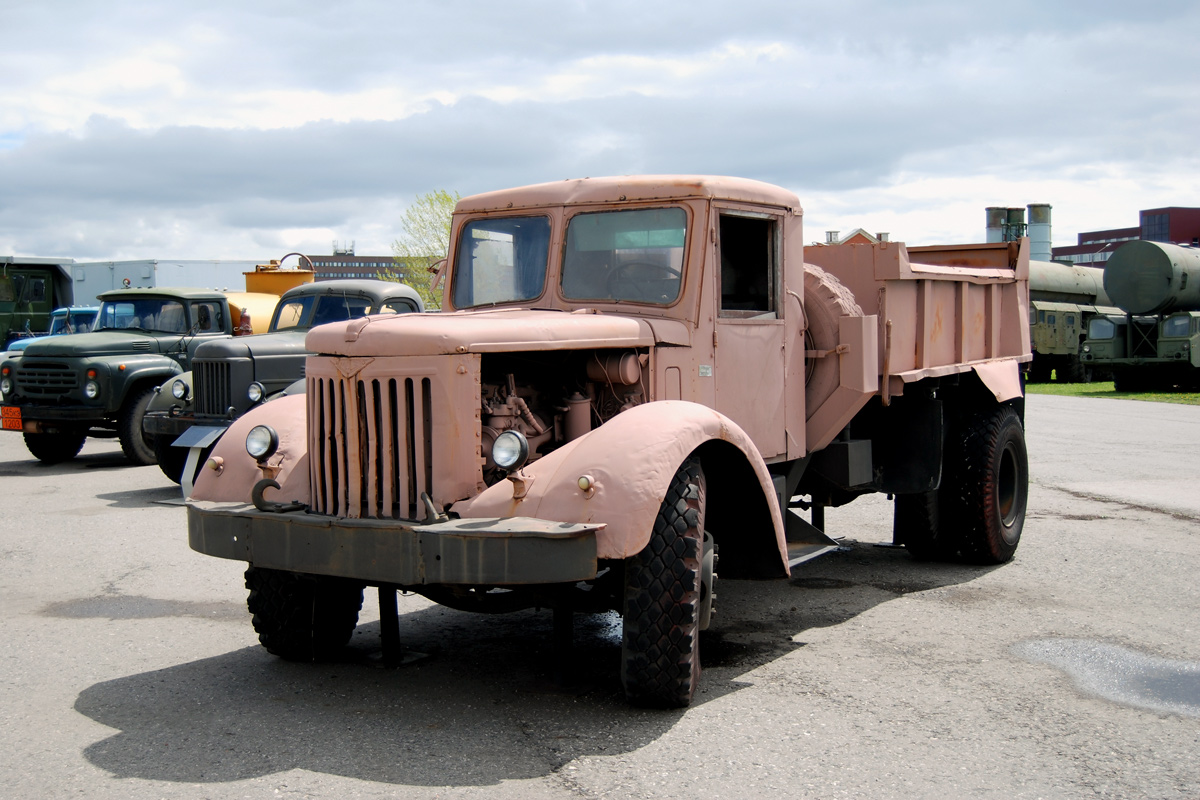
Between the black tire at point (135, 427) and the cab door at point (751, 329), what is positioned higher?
the cab door at point (751, 329)

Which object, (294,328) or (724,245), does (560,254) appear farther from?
(294,328)

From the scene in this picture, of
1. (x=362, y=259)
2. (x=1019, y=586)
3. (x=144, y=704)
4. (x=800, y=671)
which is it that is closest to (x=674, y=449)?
(x=800, y=671)

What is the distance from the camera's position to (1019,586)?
685cm

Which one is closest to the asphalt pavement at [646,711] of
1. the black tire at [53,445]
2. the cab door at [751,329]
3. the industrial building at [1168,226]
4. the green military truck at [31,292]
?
the cab door at [751,329]

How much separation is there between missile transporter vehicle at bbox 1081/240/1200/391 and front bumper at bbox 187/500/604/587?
1008 inches

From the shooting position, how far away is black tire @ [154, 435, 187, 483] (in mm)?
11133

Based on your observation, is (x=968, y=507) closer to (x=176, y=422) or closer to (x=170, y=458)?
(x=176, y=422)

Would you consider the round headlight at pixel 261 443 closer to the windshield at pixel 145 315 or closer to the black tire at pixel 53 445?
the windshield at pixel 145 315

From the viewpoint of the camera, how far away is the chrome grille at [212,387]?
35.4 ft

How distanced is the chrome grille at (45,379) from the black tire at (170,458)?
99.6 inches

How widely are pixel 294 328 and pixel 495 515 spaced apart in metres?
8.39

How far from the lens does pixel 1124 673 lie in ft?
16.4

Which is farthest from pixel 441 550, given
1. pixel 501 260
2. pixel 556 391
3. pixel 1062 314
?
pixel 1062 314

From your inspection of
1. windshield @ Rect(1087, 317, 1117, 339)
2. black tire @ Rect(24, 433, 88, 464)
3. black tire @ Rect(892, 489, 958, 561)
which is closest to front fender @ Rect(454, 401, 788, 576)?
black tire @ Rect(892, 489, 958, 561)
